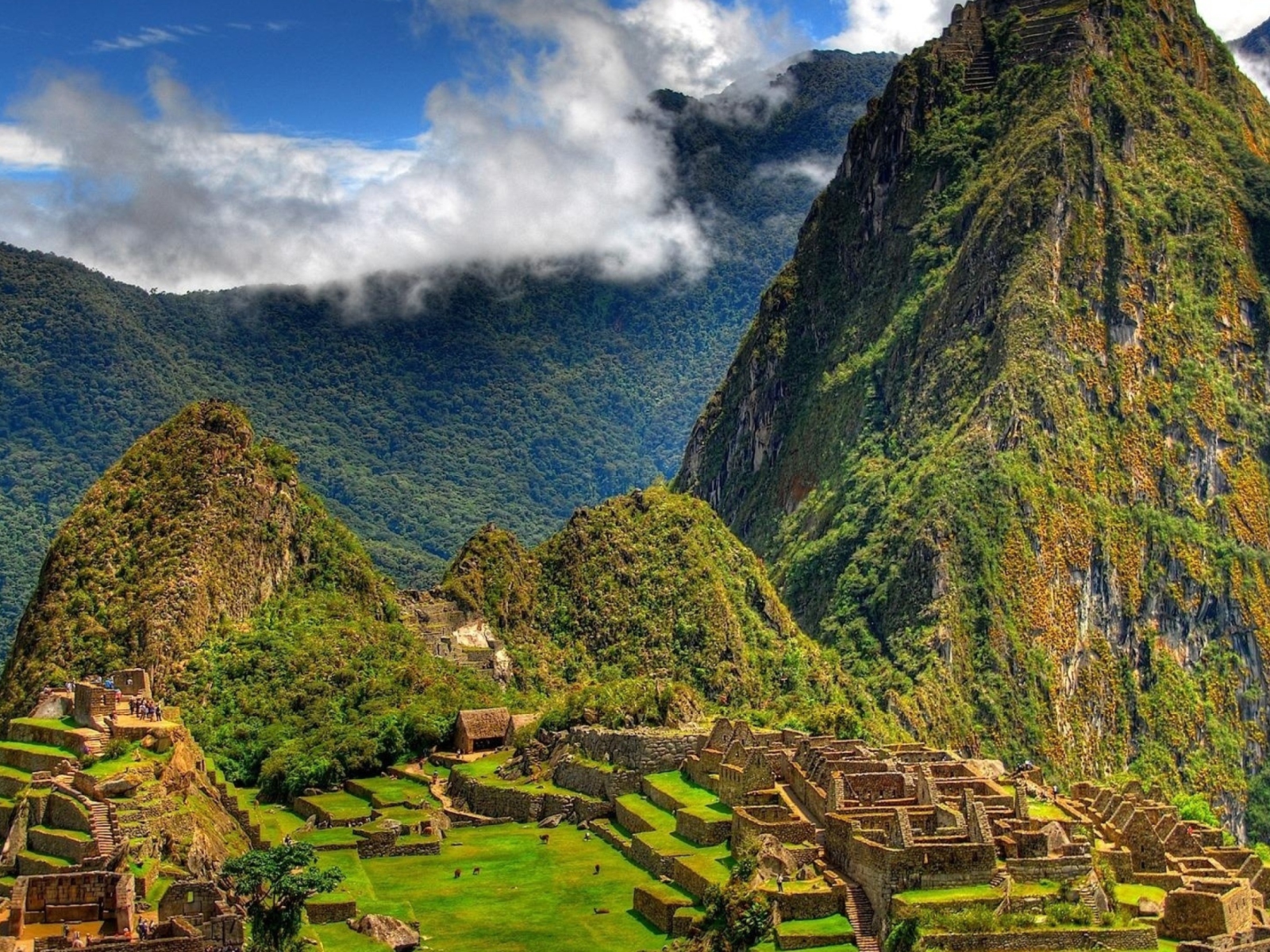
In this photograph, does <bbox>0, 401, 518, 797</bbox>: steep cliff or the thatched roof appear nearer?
the thatched roof

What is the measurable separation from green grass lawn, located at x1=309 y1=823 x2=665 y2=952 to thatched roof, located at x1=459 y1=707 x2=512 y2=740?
540 inches

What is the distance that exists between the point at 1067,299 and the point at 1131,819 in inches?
5083

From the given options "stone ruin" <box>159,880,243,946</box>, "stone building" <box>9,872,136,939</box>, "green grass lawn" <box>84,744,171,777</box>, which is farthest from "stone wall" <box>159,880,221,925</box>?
"green grass lawn" <box>84,744,171,777</box>

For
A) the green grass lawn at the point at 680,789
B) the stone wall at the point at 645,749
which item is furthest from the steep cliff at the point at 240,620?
the green grass lawn at the point at 680,789

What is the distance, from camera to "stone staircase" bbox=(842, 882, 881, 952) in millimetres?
51062

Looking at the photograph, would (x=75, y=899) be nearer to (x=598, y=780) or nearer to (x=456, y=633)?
(x=598, y=780)

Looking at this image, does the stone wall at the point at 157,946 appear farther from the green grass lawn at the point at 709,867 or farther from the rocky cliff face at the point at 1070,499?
the rocky cliff face at the point at 1070,499

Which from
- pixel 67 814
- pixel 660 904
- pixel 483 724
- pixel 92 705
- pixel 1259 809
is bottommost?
pixel 1259 809

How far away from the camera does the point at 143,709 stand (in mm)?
68312

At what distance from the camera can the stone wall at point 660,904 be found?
189 feet

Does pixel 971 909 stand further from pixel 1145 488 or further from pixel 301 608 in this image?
pixel 1145 488

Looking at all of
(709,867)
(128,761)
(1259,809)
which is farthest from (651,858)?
(1259,809)

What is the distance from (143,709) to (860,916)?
25.4 metres

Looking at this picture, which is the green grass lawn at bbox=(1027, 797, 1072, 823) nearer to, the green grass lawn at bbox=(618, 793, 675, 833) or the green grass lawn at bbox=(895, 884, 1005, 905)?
the green grass lawn at bbox=(895, 884, 1005, 905)
